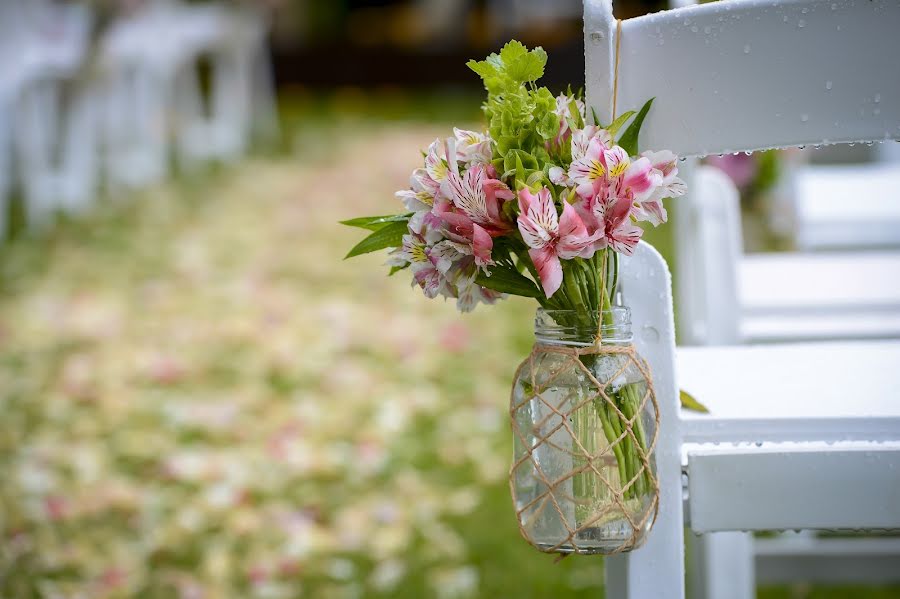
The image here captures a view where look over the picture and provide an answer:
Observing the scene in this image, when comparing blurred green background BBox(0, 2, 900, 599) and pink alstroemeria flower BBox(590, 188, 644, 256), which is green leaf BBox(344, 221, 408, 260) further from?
blurred green background BBox(0, 2, 900, 599)

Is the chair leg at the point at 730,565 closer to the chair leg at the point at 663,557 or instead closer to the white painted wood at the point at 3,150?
the chair leg at the point at 663,557

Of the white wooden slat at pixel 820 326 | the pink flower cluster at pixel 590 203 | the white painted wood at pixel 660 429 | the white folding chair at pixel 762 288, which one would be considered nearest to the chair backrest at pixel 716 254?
the white folding chair at pixel 762 288

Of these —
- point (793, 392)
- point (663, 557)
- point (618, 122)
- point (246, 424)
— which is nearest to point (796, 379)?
point (793, 392)

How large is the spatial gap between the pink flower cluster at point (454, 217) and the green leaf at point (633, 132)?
0.34 ft

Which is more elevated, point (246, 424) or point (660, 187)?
point (660, 187)

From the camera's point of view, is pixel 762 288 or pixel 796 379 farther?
pixel 762 288

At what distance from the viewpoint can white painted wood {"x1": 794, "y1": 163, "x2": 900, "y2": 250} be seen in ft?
5.97

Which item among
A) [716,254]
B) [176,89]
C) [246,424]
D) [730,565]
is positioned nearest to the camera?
[730,565]

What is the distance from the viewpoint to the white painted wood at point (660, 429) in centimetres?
86

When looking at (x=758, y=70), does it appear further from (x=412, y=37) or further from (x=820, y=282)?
(x=412, y=37)

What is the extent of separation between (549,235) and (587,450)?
177 millimetres

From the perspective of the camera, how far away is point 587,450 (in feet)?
2.70

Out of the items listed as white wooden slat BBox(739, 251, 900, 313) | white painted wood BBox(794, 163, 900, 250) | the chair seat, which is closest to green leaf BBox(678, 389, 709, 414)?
the chair seat

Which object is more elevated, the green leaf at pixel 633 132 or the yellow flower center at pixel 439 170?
the green leaf at pixel 633 132
